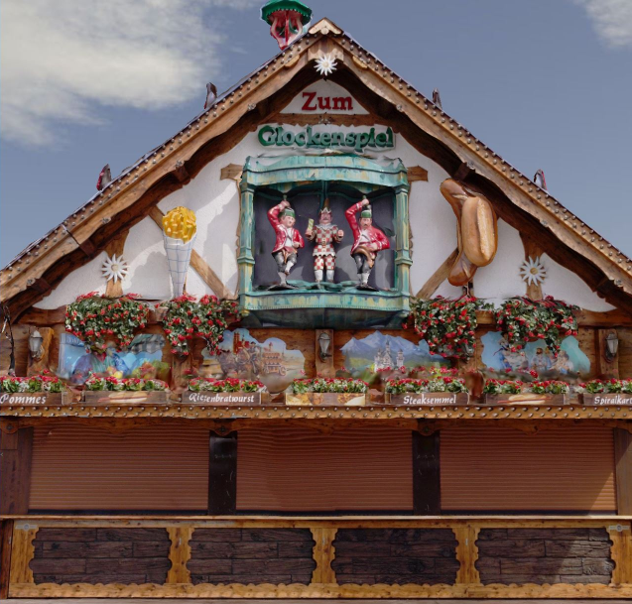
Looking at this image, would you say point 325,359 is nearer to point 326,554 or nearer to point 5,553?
point 326,554

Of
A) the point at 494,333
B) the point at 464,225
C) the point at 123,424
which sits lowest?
the point at 123,424

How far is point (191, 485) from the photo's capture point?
12172mm

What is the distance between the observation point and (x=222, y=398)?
1148 centimetres

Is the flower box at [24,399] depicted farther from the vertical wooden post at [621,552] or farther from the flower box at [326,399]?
→ the vertical wooden post at [621,552]

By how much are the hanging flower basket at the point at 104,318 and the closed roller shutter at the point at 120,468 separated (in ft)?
4.89

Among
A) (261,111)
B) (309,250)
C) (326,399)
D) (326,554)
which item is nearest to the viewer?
(326,399)

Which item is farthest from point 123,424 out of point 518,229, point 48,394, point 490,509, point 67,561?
point 518,229

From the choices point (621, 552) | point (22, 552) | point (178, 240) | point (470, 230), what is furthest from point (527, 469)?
point (22, 552)

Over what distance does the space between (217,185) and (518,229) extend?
5.07m

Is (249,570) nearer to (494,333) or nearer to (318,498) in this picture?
(318,498)

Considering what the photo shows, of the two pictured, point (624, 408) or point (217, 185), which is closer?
point (624, 408)

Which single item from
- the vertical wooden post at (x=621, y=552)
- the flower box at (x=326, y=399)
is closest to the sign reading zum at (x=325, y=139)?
the flower box at (x=326, y=399)

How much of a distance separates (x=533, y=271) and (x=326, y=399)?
13.6ft

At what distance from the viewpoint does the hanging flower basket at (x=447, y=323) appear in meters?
12.3
